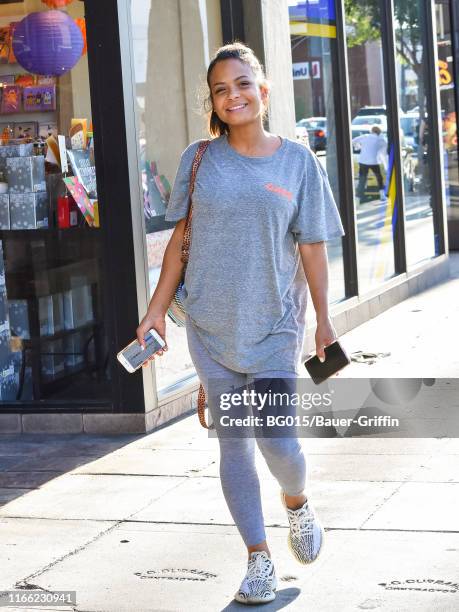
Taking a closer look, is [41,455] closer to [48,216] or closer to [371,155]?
[48,216]

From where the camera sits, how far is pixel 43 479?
625 cm

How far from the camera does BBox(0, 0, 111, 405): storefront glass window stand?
7.16m

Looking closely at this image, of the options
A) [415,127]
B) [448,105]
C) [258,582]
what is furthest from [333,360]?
[448,105]

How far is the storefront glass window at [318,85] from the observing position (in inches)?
381

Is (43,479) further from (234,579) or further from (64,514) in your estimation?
(234,579)

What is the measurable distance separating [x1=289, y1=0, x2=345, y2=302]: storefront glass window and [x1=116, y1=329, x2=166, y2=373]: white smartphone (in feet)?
18.0

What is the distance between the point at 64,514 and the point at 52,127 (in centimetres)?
260

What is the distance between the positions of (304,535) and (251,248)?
3.47 feet

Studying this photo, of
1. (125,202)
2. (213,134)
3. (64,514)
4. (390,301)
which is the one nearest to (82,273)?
(125,202)

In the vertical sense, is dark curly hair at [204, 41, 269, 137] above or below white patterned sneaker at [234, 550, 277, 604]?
above

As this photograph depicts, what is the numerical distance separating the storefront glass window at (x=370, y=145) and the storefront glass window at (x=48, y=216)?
4.01 m

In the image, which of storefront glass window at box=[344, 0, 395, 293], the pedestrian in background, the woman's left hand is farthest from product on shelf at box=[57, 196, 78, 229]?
the pedestrian in background

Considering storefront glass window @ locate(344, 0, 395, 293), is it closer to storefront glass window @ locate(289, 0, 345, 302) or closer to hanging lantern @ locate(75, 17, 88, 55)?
storefront glass window @ locate(289, 0, 345, 302)

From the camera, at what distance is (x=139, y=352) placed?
4367 millimetres
